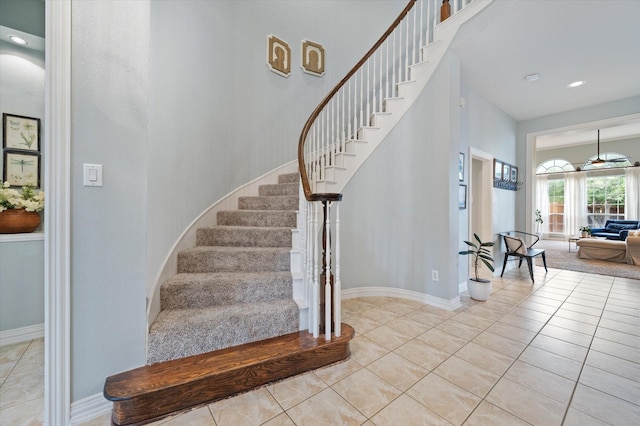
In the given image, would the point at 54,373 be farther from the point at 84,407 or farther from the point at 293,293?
the point at 293,293

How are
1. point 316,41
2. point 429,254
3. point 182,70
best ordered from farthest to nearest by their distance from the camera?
1. point 316,41
2. point 429,254
3. point 182,70

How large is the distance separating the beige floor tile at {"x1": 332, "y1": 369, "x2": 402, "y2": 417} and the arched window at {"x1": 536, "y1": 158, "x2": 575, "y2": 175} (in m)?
10.6

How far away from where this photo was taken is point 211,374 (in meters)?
1.45

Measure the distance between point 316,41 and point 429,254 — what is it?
3569mm

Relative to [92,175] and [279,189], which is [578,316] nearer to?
[279,189]

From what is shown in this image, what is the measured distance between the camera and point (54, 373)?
1.29 m

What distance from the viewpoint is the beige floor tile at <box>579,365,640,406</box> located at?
1524 mm

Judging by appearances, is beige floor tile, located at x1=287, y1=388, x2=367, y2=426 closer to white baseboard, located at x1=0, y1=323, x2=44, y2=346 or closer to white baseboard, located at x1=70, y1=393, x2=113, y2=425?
white baseboard, located at x1=70, y1=393, x2=113, y2=425

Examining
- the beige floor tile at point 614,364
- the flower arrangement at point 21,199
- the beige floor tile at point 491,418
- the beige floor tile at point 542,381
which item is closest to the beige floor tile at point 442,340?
the beige floor tile at point 542,381

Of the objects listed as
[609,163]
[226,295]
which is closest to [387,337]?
[226,295]

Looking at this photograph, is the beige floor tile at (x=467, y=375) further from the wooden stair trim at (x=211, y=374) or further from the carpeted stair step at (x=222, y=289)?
the carpeted stair step at (x=222, y=289)

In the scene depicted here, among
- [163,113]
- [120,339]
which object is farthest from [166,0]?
[120,339]

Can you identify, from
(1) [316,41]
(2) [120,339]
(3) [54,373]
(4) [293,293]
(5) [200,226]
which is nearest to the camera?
(3) [54,373]

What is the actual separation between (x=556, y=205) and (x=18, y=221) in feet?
42.2
